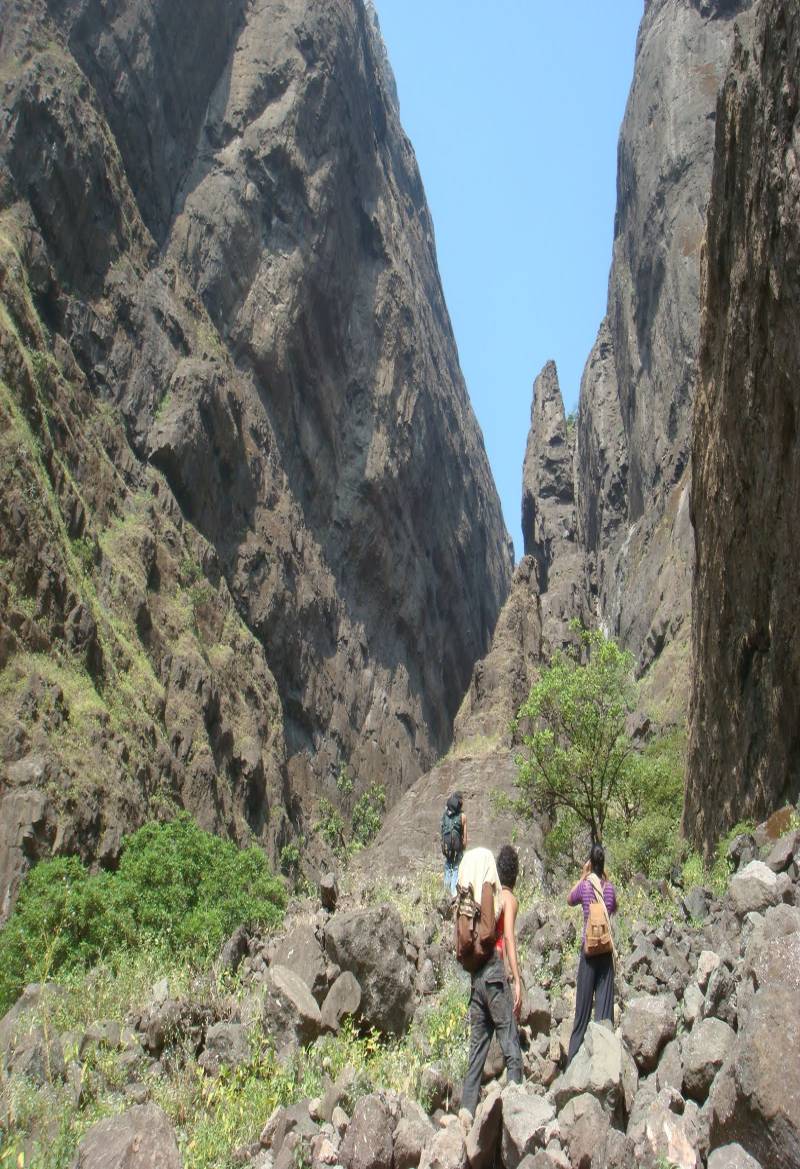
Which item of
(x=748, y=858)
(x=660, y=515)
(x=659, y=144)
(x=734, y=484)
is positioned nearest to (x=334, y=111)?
(x=659, y=144)

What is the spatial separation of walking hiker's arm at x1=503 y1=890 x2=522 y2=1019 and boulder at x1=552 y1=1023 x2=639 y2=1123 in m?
1.11

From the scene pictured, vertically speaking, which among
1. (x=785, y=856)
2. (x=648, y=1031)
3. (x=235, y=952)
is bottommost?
(x=235, y=952)

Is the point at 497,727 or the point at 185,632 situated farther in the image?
the point at 497,727

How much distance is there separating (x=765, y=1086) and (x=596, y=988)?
3.44m

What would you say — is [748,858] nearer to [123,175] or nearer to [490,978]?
[490,978]

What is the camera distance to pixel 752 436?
1502cm

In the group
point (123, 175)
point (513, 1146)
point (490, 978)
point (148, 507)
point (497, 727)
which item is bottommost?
point (513, 1146)

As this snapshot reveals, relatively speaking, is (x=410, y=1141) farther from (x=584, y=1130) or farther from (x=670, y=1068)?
(x=670, y=1068)

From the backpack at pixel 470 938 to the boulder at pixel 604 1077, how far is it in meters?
1.23

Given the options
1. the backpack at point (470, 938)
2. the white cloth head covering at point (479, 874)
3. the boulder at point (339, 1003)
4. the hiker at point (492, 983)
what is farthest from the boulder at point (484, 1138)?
the boulder at point (339, 1003)

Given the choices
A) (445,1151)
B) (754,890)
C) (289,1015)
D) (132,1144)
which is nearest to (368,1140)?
(445,1151)

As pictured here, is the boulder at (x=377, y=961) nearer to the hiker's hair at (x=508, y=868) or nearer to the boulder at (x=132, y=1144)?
the hiker's hair at (x=508, y=868)

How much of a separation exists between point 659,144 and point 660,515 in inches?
1267

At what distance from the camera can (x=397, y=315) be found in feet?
284
